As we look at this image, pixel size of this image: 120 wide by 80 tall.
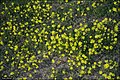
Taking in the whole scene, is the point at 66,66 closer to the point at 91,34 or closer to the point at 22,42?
the point at 91,34

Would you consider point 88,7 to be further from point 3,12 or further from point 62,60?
point 3,12

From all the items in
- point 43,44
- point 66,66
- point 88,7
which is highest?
point 88,7

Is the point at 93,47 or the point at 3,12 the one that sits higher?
the point at 3,12

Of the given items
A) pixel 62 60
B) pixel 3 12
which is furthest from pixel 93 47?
pixel 3 12

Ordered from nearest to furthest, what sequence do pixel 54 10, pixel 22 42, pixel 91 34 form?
pixel 91 34 → pixel 22 42 → pixel 54 10

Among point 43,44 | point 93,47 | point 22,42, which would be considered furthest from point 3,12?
point 93,47

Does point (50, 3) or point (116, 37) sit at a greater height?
point (50, 3)

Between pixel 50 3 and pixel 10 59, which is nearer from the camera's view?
pixel 10 59

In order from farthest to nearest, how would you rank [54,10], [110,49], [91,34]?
1. [54,10]
2. [91,34]
3. [110,49]

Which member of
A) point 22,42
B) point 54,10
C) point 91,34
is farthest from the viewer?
point 54,10
